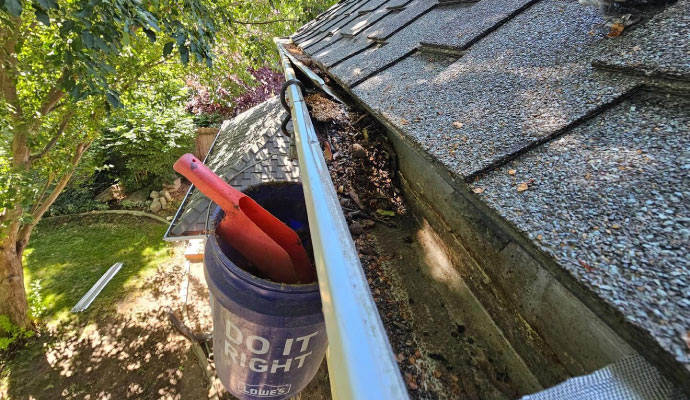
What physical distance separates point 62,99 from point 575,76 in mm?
6899

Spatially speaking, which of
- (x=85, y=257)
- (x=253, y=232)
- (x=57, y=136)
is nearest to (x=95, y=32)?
(x=253, y=232)

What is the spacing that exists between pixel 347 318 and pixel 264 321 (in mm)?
950

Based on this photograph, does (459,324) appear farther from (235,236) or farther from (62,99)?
(62,99)

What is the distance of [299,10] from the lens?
9133mm

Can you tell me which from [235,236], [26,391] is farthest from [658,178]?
[26,391]

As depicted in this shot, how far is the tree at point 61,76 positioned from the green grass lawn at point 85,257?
40.6 inches

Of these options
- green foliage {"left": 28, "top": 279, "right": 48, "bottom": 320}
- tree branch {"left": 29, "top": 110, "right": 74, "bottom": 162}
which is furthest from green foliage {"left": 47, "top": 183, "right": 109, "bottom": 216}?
tree branch {"left": 29, "top": 110, "right": 74, "bottom": 162}

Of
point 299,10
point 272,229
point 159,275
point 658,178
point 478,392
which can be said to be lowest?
point 159,275

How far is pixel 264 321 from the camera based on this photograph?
137cm

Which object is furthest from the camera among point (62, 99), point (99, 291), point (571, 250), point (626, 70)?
point (99, 291)

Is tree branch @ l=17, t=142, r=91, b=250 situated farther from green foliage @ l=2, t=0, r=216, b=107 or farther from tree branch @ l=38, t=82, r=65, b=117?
green foliage @ l=2, t=0, r=216, b=107

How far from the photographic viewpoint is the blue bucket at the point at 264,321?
1313mm

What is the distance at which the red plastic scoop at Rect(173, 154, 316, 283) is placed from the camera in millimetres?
1415

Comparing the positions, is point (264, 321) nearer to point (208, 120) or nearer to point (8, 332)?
point (8, 332)
